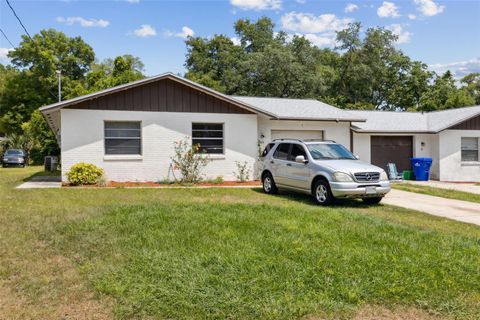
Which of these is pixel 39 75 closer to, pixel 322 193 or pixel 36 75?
pixel 36 75

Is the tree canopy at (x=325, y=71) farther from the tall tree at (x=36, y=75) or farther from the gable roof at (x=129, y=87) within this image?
the gable roof at (x=129, y=87)

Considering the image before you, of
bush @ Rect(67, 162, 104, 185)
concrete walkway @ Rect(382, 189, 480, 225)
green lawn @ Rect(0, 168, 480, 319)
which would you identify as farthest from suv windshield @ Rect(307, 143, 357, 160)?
bush @ Rect(67, 162, 104, 185)

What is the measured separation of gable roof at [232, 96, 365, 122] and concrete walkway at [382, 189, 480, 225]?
17.9ft

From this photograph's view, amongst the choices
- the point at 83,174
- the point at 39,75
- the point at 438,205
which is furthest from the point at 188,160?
the point at 39,75

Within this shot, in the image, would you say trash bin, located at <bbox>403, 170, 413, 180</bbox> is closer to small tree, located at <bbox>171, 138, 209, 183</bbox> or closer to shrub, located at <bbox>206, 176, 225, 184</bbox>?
shrub, located at <bbox>206, 176, 225, 184</bbox>

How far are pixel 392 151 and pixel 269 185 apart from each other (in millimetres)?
10274

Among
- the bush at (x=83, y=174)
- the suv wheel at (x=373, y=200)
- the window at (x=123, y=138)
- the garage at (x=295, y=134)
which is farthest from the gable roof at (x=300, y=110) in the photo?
the bush at (x=83, y=174)

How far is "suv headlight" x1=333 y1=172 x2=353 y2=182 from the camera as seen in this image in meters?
10.6

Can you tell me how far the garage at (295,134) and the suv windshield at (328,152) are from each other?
19.8ft

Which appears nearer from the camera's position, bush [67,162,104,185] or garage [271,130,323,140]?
bush [67,162,104,185]

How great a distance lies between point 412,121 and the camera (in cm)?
2264

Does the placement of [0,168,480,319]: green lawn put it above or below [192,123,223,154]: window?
below

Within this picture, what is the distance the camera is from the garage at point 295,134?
1862cm

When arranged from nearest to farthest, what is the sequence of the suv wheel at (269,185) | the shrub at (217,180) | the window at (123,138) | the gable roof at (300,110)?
the suv wheel at (269,185)
the window at (123,138)
the shrub at (217,180)
the gable roof at (300,110)
